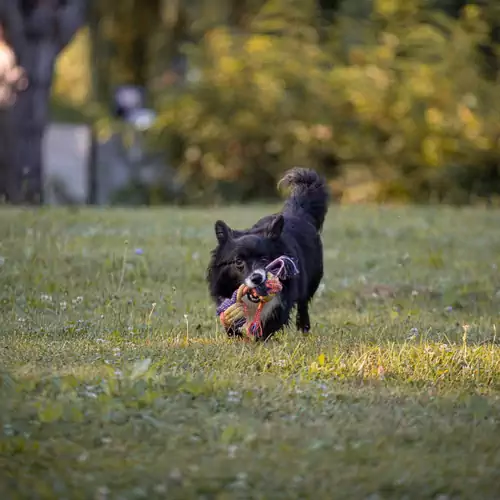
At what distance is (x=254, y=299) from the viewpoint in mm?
6969

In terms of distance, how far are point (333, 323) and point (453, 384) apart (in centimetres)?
235

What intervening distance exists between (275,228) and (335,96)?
13.4 meters

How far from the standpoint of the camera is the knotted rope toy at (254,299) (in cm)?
685

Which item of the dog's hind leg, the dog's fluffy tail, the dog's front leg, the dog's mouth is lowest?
the dog's hind leg

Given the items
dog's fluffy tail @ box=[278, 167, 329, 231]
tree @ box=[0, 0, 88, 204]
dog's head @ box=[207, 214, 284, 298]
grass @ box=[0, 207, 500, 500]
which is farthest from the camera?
tree @ box=[0, 0, 88, 204]

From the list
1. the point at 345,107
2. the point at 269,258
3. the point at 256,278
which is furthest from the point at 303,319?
the point at 345,107

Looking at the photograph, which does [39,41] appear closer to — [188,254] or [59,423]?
[188,254]

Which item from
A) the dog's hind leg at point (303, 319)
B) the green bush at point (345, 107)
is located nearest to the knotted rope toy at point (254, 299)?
the dog's hind leg at point (303, 319)

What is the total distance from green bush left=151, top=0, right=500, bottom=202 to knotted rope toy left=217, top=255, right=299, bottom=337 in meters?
12.6

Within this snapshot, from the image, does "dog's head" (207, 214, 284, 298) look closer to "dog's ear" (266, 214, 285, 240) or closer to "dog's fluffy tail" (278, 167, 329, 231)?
"dog's ear" (266, 214, 285, 240)

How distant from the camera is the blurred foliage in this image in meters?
19.3

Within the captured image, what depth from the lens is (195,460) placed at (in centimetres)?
457

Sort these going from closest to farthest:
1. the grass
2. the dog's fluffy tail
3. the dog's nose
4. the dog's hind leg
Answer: the grass, the dog's nose, the dog's hind leg, the dog's fluffy tail

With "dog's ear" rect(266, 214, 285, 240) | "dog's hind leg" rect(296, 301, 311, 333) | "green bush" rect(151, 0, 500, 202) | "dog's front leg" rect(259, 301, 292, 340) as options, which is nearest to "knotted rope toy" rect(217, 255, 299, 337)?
"dog's front leg" rect(259, 301, 292, 340)
